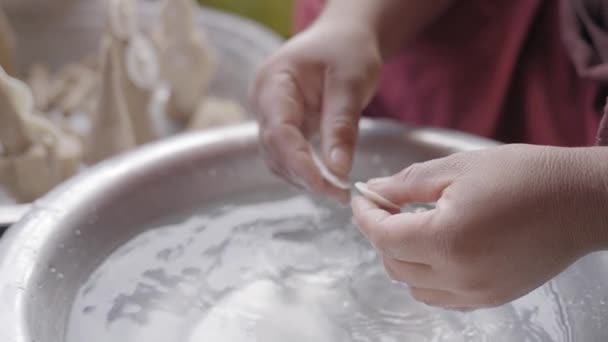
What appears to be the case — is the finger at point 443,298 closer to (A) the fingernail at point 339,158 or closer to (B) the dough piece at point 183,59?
(A) the fingernail at point 339,158

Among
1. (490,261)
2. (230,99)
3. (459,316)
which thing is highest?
(490,261)

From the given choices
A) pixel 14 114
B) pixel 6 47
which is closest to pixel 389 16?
pixel 14 114

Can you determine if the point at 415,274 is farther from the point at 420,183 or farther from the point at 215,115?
the point at 215,115

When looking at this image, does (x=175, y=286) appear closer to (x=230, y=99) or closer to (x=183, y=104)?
(x=183, y=104)

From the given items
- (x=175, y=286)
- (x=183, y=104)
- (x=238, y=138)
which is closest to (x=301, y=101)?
(x=238, y=138)

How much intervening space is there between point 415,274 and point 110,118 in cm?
52

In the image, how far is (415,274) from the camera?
1.34 feet

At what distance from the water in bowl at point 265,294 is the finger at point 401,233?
10 centimetres

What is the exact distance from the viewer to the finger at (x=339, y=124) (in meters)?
0.53

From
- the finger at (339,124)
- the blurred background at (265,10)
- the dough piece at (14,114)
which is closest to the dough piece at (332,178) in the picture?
Answer: the finger at (339,124)

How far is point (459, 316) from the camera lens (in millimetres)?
491

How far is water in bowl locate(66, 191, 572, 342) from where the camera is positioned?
1.56 ft

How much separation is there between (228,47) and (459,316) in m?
0.76

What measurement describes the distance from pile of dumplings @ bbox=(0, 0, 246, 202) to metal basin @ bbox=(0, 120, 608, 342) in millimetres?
161
